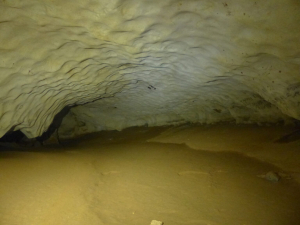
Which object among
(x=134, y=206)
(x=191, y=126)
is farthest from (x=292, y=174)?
(x=191, y=126)

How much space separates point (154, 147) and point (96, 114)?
3.70 meters

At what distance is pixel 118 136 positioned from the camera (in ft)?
25.6

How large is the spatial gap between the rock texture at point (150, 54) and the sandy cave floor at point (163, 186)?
102cm

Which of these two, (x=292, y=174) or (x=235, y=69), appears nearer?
(x=292, y=174)

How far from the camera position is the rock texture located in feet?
9.25

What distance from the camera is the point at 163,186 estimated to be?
3166 mm

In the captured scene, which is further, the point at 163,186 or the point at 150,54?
the point at 150,54

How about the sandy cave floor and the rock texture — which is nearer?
the sandy cave floor

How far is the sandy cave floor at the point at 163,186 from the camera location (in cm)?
238

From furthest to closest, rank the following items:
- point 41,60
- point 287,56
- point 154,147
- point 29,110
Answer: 1. point 154,147
2. point 29,110
3. point 41,60
4. point 287,56

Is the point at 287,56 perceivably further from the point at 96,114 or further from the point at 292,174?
the point at 96,114

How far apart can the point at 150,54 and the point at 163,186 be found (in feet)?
7.54

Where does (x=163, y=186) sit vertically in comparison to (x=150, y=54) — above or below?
below

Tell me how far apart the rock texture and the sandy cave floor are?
3.35 feet
